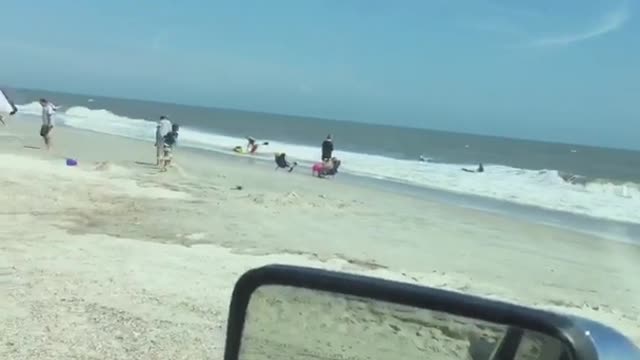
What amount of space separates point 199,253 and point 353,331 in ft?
28.3

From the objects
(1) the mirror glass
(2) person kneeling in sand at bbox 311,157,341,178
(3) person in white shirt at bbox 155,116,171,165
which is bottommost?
(2) person kneeling in sand at bbox 311,157,341,178

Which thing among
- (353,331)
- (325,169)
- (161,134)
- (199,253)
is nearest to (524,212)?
(325,169)

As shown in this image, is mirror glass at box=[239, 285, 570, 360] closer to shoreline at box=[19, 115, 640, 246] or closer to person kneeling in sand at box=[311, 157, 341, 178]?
shoreline at box=[19, 115, 640, 246]

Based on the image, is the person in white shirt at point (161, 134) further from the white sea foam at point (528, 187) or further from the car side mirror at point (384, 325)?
the car side mirror at point (384, 325)

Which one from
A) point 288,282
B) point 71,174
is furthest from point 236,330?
point 71,174

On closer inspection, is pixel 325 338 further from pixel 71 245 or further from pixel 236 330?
pixel 71 245

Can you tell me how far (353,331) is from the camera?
2531 millimetres

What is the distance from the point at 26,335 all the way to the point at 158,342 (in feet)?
3.26

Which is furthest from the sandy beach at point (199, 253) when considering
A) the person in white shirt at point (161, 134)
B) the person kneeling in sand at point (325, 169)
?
the person kneeling in sand at point (325, 169)

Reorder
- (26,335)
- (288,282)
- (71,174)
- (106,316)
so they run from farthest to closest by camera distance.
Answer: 1. (71,174)
2. (106,316)
3. (26,335)
4. (288,282)

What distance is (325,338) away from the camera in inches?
99.3

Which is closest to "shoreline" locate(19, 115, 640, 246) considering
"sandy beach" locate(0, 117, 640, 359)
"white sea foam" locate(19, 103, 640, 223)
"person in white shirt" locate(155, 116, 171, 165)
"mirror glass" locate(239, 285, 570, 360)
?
"white sea foam" locate(19, 103, 640, 223)

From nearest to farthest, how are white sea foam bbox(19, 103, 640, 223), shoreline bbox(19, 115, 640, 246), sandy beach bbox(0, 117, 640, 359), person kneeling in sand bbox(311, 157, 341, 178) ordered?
sandy beach bbox(0, 117, 640, 359) < shoreline bbox(19, 115, 640, 246) < person kneeling in sand bbox(311, 157, 341, 178) < white sea foam bbox(19, 103, 640, 223)

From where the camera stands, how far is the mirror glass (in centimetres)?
225
